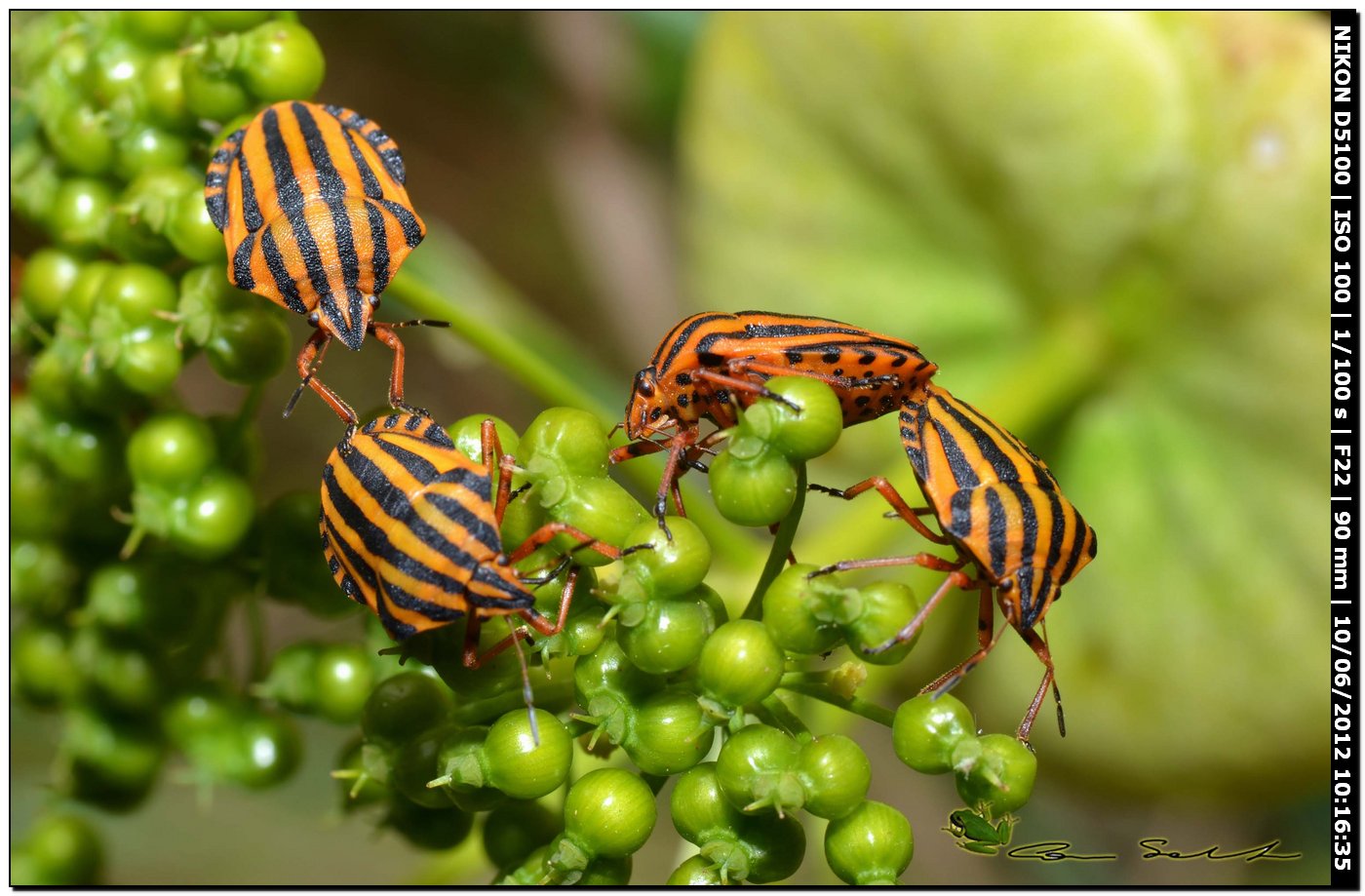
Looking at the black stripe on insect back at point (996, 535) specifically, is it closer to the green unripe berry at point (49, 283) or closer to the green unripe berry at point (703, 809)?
the green unripe berry at point (703, 809)

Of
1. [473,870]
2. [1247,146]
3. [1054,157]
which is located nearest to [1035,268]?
[1054,157]

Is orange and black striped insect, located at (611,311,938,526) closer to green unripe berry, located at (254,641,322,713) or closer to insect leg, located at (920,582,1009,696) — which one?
insect leg, located at (920,582,1009,696)

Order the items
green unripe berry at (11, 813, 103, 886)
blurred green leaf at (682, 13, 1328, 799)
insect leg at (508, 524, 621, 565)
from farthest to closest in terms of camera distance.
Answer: blurred green leaf at (682, 13, 1328, 799) < green unripe berry at (11, 813, 103, 886) < insect leg at (508, 524, 621, 565)

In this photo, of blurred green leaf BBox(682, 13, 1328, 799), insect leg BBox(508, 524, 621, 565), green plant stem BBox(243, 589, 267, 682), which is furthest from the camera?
blurred green leaf BBox(682, 13, 1328, 799)

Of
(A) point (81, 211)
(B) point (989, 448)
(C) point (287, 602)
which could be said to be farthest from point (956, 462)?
(A) point (81, 211)

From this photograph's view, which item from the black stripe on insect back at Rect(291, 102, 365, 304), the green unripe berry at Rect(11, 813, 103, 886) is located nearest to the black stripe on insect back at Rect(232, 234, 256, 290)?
the black stripe on insect back at Rect(291, 102, 365, 304)

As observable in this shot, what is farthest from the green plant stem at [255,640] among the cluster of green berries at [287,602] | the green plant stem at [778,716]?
the green plant stem at [778,716]

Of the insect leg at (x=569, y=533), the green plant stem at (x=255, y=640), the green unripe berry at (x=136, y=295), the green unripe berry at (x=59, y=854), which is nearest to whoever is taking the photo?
the insect leg at (x=569, y=533)
